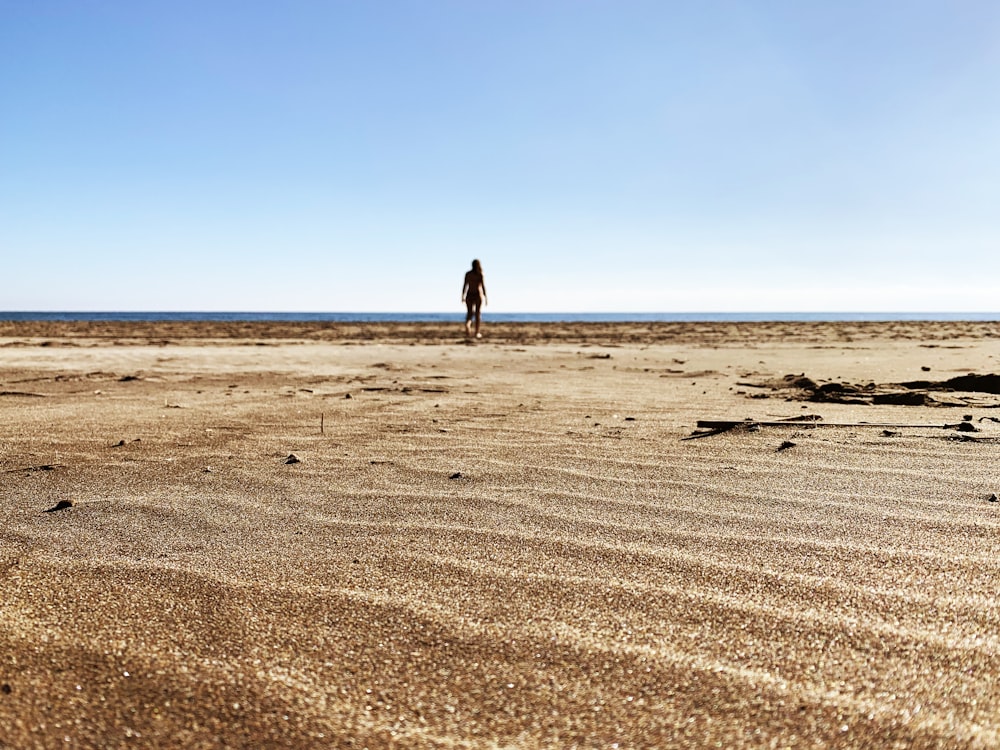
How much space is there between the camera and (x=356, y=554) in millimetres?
1888

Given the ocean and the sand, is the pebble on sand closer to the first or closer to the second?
the sand

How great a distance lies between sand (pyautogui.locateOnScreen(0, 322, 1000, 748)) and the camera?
114 cm

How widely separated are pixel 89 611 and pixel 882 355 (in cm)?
973

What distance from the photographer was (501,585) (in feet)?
5.47

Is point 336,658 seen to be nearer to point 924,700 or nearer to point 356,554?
→ point 356,554

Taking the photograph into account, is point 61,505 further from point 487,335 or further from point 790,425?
point 487,335

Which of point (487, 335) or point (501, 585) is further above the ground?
point (487, 335)

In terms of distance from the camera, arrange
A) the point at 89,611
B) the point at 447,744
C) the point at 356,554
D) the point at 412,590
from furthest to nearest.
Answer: the point at 356,554 → the point at 412,590 → the point at 89,611 → the point at 447,744

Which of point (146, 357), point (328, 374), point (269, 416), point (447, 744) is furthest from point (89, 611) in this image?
point (146, 357)

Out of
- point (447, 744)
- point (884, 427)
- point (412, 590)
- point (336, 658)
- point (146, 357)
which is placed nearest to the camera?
point (447, 744)

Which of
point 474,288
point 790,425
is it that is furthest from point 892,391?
point 474,288

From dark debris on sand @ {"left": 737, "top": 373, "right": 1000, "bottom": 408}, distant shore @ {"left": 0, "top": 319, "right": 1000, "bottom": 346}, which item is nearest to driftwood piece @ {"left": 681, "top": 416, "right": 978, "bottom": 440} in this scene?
dark debris on sand @ {"left": 737, "top": 373, "right": 1000, "bottom": 408}

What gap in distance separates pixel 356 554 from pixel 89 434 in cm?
236

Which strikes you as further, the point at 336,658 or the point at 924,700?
the point at 336,658
